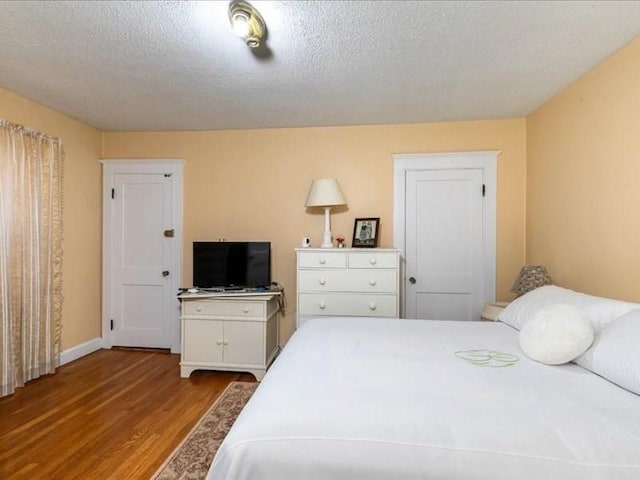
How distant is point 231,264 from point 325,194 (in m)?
1.12

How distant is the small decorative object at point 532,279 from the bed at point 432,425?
140cm

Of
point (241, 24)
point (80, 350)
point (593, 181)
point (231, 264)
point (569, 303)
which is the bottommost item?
point (80, 350)

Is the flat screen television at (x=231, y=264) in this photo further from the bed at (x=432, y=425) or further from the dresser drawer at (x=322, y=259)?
the bed at (x=432, y=425)

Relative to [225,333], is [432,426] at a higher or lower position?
higher

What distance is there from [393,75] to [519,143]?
5.55ft

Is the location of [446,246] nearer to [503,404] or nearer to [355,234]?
[355,234]

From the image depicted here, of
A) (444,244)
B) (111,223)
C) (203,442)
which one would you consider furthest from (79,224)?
(444,244)

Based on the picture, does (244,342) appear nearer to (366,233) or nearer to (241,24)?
(366,233)

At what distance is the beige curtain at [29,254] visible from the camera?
2.69m

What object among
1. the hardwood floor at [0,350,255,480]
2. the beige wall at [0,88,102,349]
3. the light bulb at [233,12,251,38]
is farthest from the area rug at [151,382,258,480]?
the light bulb at [233,12,251,38]

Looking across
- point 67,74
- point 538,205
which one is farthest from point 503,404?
point 67,74

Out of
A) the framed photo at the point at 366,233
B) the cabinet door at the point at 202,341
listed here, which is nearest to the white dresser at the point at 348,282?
the framed photo at the point at 366,233

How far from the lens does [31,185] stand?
2914mm

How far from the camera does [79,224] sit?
3.54 m
